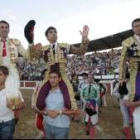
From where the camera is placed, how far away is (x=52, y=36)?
5.79 m

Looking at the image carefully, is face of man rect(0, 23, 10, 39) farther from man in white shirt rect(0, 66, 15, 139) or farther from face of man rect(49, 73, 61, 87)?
face of man rect(49, 73, 61, 87)

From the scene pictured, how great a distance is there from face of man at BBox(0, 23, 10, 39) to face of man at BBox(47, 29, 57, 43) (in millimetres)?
643

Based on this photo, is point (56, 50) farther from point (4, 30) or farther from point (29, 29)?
point (4, 30)

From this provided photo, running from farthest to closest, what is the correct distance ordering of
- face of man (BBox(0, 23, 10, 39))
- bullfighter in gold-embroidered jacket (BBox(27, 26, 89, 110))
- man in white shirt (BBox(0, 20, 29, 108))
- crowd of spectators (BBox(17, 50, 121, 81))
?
1. crowd of spectators (BBox(17, 50, 121, 81))
2. bullfighter in gold-embroidered jacket (BBox(27, 26, 89, 110))
3. face of man (BBox(0, 23, 10, 39))
4. man in white shirt (BBox(0, 20, 29, 108))

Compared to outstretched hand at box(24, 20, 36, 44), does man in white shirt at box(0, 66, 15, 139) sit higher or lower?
lower

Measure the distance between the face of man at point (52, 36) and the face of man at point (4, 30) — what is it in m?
0.64

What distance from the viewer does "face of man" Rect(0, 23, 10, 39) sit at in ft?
18.3

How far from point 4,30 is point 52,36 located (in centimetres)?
75

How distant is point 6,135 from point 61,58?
1.65 metres

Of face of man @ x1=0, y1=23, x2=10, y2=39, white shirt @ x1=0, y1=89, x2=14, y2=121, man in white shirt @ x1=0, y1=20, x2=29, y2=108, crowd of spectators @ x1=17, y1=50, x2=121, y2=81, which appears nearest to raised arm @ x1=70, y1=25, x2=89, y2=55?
man in white shirt @ x1=0, y1=20, x2=29, y2=108

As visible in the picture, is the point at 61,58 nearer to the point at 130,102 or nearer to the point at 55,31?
the point at 55,31

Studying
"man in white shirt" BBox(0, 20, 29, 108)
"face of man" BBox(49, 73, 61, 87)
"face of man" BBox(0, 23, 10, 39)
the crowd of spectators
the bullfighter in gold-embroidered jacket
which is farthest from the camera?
the crowd of spectators

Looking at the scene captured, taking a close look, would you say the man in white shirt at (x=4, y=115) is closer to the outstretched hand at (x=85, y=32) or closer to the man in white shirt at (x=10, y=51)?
the man in white shirt at (x=10, y=51)

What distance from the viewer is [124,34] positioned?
→ 24.2 meters
